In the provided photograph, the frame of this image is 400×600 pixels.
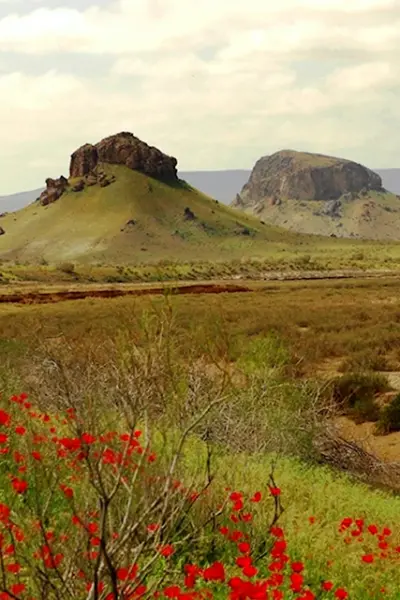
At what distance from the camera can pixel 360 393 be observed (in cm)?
1947

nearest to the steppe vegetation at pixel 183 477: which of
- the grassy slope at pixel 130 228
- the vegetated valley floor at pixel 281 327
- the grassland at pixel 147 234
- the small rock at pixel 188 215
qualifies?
the vegetated valley floor at pixel 281 327

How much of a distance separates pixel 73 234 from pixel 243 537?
16655 cm

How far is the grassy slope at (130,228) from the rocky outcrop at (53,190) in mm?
2813

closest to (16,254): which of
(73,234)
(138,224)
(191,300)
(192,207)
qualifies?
(73,234)


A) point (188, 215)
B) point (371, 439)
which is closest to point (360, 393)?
point (371, 439)

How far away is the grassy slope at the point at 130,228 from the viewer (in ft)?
512

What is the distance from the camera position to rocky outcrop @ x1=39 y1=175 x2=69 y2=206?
191625 mm

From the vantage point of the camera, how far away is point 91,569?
4082 mm

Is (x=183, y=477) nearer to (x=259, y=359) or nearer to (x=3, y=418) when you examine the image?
(x=3, y=418)

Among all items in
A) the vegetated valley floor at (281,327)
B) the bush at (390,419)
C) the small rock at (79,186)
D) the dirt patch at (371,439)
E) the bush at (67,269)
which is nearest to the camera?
the dirt patch at (371,439)

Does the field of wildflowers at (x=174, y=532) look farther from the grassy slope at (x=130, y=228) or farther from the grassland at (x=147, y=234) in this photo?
the grassy slope at (x=130, y=228)

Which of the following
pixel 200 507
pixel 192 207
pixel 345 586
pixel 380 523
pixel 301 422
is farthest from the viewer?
pixel 192 207

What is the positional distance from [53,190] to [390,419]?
605 ft

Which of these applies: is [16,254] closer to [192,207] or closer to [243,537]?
[192,207]
